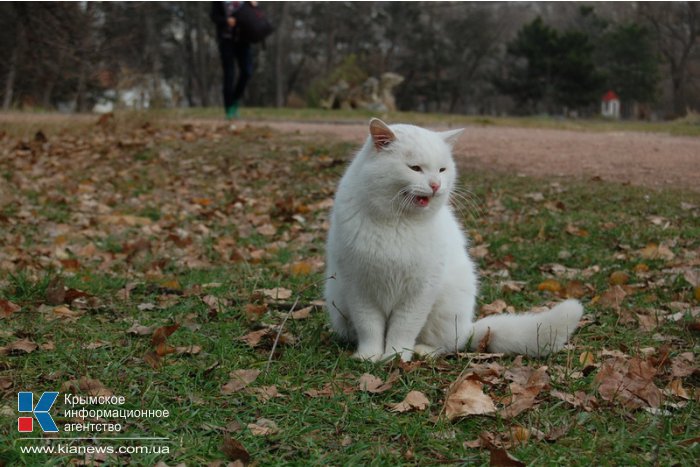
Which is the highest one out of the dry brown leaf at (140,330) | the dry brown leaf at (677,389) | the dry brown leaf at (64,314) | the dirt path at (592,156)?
the dirt path at (592,156)

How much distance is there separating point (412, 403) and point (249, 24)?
8.48 meters

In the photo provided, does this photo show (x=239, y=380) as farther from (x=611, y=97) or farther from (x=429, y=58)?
(x=429, y=58)

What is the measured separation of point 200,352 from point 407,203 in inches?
43.2

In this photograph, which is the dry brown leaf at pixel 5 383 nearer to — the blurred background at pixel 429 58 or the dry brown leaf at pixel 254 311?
the dry brown leaf at pixel 254 311

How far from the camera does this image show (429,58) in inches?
1240

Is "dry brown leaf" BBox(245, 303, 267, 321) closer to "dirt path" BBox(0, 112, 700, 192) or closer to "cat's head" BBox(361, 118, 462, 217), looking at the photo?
"cat's head" BBox(361, 118, 462, 217)

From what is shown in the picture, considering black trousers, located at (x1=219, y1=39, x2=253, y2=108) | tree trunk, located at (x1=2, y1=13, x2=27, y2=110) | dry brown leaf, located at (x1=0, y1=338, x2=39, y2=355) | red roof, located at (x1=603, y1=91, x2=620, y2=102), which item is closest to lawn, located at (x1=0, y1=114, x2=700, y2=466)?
dry brown leaf, located at (x1=0, y1=338, x2=39, y2=355)

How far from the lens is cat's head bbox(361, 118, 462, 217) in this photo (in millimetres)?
2859

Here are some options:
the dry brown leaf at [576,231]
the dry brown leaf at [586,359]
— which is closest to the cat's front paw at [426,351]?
the dry brown leaf at [586,359]

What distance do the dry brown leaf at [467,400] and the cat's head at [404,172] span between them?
0.75m

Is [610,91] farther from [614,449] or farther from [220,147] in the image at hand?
[614,449]

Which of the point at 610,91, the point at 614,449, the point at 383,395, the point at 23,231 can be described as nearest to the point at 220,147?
the point at 23,231

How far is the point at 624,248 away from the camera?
4.89 metres

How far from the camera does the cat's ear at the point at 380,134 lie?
2.85 metres
